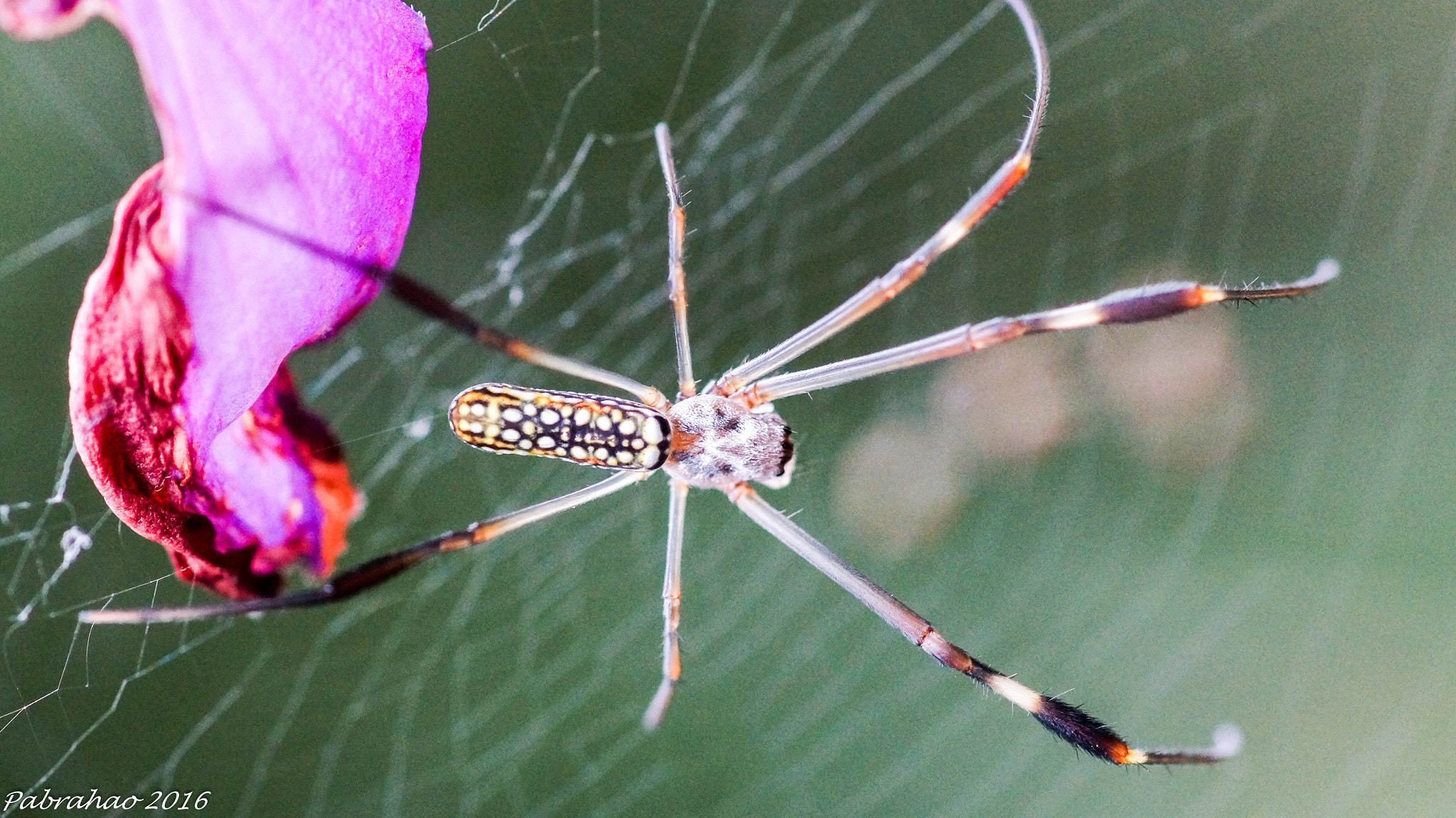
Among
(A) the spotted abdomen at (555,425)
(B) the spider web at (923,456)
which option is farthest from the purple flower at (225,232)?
(B) the spider web at (923,456)

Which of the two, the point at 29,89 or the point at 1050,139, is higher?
the point at 29,89

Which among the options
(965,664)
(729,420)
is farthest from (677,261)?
(965,664)

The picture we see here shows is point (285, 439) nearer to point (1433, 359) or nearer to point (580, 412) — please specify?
point (580, 412)

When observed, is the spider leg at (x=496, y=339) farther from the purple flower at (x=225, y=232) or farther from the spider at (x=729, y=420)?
the purple flower at (x=225, y=232)

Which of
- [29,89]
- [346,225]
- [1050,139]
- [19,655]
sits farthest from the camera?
[1050,139]

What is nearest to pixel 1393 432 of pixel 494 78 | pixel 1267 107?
pixel 1267 107

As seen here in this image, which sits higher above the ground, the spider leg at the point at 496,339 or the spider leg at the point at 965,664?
the spider leg at the point at 496,339

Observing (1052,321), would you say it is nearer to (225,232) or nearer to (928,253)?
(928,253)
